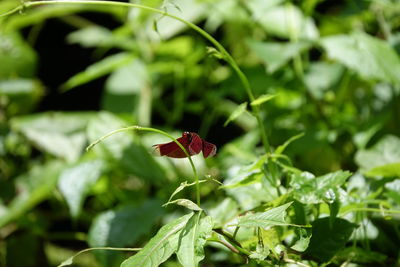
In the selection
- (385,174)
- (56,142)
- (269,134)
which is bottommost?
(56,142)

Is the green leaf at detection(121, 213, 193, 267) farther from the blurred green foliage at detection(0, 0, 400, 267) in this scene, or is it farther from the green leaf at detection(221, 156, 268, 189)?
the green leaf at detection(221, 156, 268, 189)

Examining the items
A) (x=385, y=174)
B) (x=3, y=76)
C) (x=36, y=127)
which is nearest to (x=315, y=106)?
(x=385, y=174)

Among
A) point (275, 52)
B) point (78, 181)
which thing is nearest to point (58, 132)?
point (78, 181)

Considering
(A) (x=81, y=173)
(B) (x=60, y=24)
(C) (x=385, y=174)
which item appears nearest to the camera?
(C) (x=385, y=174)

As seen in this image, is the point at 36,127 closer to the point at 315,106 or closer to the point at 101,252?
the point at 101,252

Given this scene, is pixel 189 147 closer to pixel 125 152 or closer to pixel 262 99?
pixel 262 99

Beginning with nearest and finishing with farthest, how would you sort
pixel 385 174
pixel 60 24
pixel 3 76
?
1. pixel 385 174
2. pixel 3 76
3. pixel 60 24

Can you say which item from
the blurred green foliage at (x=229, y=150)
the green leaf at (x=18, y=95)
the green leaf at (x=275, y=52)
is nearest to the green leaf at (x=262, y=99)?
the blurred green foliage at (x=229, y=150)
